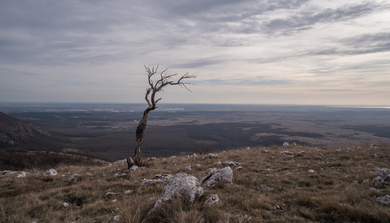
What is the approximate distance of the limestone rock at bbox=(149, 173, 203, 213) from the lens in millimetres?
4414

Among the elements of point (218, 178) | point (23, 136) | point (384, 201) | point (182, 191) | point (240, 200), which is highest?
point (384, 201)

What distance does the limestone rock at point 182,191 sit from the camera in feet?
14.5

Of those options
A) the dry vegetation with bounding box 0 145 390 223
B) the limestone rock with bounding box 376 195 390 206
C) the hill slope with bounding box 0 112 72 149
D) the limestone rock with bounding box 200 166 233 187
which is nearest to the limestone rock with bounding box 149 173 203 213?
the dry vegetation with bounding box 0 145 390 223

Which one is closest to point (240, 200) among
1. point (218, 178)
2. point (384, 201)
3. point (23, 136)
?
point (218, 178)

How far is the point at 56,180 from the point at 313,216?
37.3 feet

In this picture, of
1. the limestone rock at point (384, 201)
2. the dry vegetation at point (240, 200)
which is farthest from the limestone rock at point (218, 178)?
the limestone rock at point (384, 201)

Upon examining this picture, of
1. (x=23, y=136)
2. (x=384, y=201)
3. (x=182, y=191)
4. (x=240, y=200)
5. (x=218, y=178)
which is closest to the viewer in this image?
(x=384, y=201)

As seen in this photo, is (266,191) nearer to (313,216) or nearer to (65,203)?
(313,216)

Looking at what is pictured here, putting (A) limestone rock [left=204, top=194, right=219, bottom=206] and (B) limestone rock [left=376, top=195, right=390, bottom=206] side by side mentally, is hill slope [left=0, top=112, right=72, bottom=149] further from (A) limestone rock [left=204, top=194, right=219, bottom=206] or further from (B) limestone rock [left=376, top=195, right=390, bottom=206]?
(B) limestone rock [left=376, top=195, right=390, bottom=206]

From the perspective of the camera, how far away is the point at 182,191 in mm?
4637

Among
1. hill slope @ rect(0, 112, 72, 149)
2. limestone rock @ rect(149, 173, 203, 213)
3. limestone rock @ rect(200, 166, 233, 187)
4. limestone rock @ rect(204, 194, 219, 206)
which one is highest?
limestone rock @ rect(149, 173, 203, 213)

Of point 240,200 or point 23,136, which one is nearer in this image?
point 240,200

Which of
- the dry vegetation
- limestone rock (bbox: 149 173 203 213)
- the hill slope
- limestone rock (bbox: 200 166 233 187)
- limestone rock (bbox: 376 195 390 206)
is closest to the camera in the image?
the dry vegetation

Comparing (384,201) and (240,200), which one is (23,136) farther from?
(384,201)
